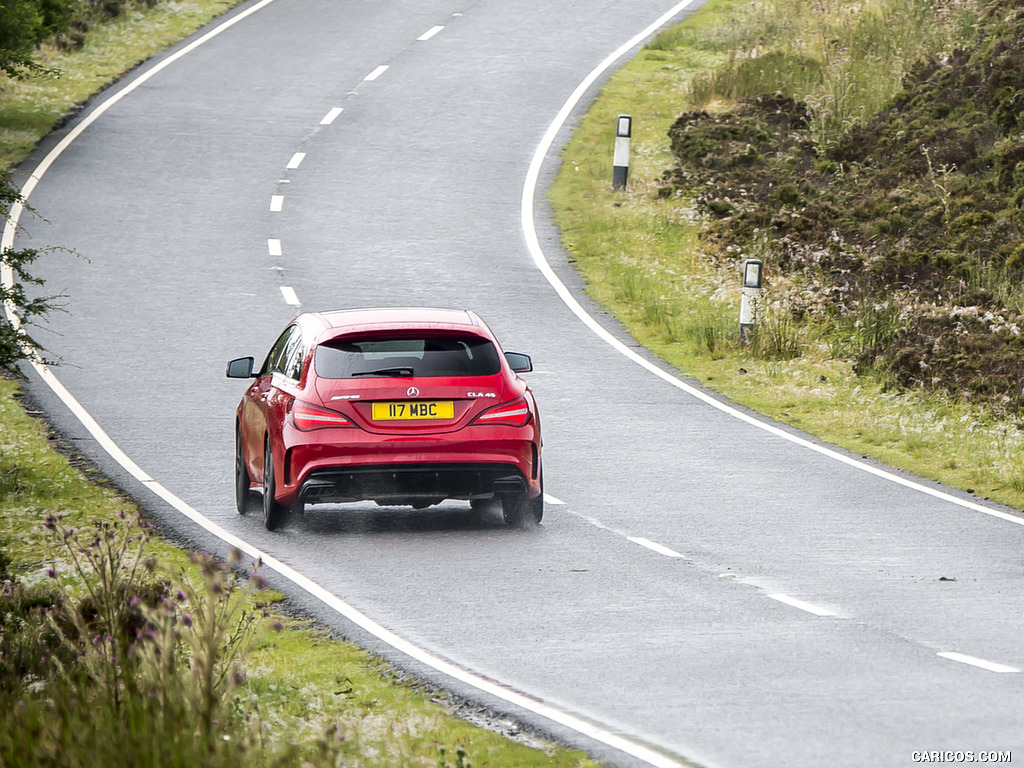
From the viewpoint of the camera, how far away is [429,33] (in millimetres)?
39406

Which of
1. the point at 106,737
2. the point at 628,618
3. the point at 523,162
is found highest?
the point at 523,162

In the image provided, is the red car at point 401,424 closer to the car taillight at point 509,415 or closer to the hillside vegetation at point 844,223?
the car taillight at point 509,415

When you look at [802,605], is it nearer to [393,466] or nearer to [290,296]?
[393,466]

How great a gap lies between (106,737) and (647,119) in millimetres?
28146

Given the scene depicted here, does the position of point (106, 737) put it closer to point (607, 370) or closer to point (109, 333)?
point (607, 370)

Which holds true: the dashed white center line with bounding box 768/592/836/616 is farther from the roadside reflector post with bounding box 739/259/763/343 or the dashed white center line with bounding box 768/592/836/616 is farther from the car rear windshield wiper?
the roadside reflector post with bounding box 739/259/763/343

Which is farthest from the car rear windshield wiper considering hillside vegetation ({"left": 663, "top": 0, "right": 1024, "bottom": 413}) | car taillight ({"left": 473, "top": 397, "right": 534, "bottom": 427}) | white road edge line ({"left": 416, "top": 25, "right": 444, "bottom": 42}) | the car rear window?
white road edge line ({"left": 416, "top": 25, "right": 444, "bottom": 42})

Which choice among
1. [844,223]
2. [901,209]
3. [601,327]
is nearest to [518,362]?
[601,327]

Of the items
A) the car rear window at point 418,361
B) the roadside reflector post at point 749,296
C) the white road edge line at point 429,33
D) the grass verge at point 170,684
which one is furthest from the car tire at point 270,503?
the white road edge line at point 429,33

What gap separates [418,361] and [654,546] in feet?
7.35

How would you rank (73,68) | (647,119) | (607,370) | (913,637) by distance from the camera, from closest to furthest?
1. (913,637)
2. (607,370)
3. (647,119)
4. (73,68)

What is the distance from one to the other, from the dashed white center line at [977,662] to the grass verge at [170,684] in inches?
105

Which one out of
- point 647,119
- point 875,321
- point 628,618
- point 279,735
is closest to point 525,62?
point 647,119

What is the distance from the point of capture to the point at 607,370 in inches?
780
